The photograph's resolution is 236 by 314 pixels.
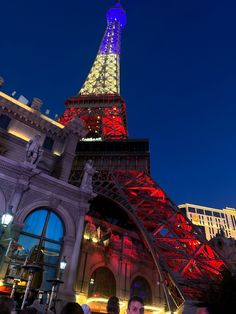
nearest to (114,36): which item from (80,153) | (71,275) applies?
(80,153)

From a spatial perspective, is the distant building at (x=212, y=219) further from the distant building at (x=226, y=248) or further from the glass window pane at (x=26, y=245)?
the glass window pane at (x=26, y=245)

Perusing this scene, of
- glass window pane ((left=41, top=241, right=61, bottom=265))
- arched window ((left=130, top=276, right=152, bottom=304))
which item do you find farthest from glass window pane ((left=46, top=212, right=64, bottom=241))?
arched window ((left=130, top=276, right=152, bottom=304))

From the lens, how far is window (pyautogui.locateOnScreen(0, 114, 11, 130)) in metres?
24.3

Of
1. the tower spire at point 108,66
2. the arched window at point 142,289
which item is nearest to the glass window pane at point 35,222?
the arched window at point 142,289

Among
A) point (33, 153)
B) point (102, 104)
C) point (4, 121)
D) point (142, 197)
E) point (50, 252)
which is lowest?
point (50, 252)

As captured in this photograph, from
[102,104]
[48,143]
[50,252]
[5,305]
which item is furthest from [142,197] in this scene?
[102,104]

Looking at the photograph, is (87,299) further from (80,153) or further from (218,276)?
(80,153)

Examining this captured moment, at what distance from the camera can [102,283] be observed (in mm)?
23656

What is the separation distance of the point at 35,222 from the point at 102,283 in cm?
976

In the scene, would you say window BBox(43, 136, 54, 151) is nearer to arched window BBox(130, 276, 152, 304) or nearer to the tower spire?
arched window BBox(130, 276, 152, 304)

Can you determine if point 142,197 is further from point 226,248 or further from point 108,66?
point 108,66

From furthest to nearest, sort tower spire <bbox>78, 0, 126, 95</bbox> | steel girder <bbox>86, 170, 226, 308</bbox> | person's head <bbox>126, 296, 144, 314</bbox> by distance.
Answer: tower spire <bbox>78, 0, 126, 95</bbox>
steel girder <bbox>86, 170, 226, 308</bbox>
person's head <bbox>126, 296, 144, 314</bbox>

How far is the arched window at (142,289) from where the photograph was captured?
25.5 meters

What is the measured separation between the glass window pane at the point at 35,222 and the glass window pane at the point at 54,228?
49cm
